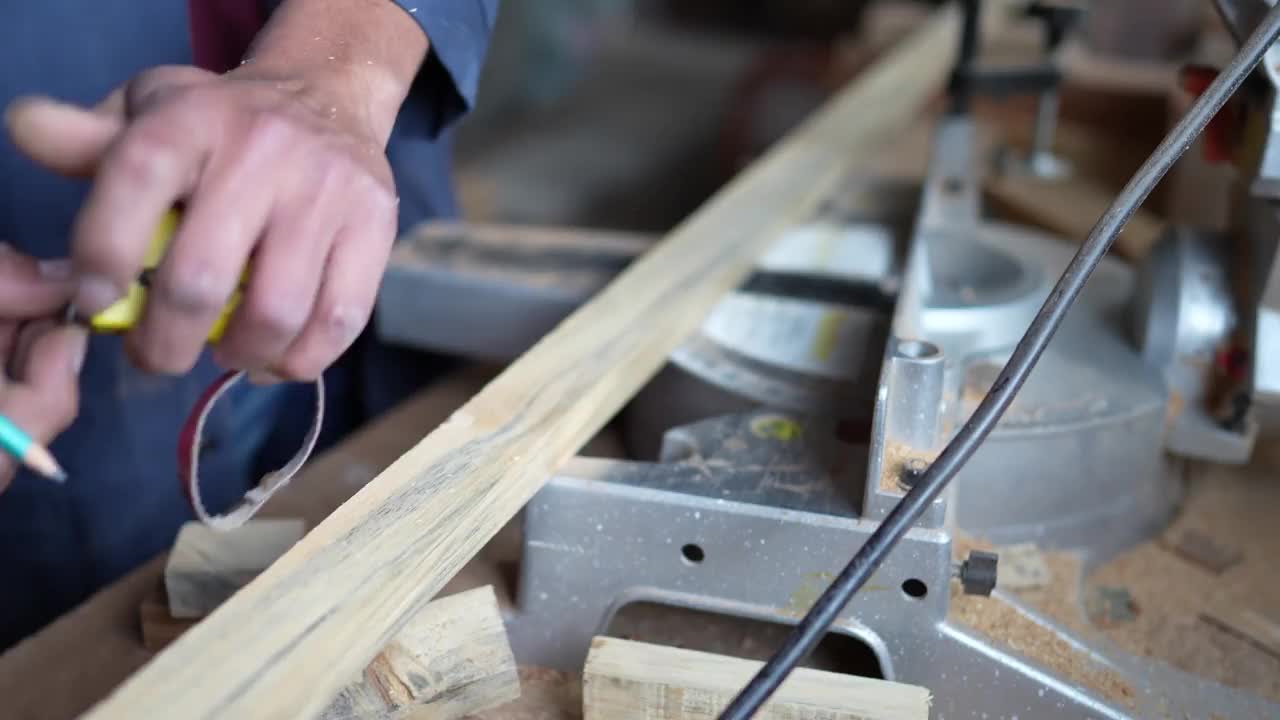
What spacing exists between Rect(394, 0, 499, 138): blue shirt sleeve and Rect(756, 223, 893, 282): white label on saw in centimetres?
37

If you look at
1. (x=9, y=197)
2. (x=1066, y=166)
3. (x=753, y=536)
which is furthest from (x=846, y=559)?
(x=1066, y=166)

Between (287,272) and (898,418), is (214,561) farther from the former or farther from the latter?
(898,418)

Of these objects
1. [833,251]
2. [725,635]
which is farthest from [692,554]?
[833,251]

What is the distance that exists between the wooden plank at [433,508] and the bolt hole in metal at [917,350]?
0.71 ft

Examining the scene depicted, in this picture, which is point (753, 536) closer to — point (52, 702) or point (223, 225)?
point (223, 225)

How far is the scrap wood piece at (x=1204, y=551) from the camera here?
3.07 ft

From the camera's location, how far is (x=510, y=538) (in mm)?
887

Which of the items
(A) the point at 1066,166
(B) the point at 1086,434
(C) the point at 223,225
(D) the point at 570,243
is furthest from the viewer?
(A) the point at 1066,166

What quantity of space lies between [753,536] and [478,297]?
0.49 meters

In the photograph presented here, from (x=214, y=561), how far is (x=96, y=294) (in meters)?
0.29

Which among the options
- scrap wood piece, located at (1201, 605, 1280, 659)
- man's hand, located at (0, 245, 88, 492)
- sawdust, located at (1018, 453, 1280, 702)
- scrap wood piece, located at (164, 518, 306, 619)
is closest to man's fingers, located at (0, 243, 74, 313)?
man's hand, located at (0, 245, 88, 492)

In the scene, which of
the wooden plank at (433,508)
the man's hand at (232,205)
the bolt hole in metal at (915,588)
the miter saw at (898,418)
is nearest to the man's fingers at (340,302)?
the man's hand at (232,205)

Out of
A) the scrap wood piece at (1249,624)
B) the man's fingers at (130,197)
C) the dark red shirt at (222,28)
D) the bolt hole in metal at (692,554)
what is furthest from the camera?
the dark red shirt at (222,28)

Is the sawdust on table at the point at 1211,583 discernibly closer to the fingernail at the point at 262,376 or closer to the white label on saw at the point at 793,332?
the white label on saw at the point at 793,332
